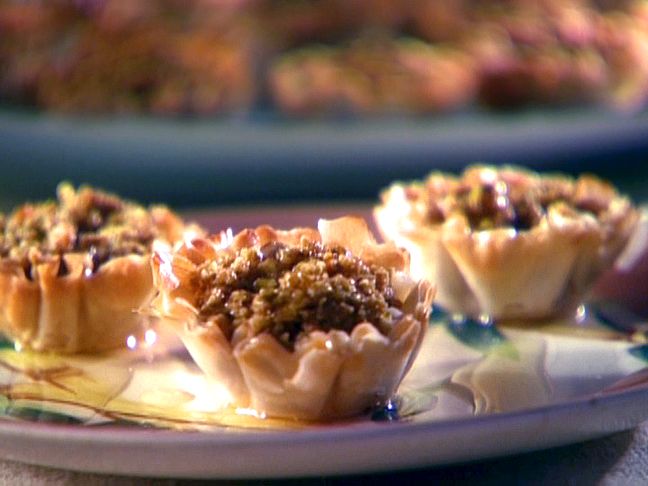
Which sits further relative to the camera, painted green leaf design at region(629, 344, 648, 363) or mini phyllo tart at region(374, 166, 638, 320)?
mini phyllo tart at region(374, 166, 638, 320)

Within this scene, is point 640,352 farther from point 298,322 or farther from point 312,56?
point 312,56

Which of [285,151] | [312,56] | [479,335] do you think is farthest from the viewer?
[312,56]

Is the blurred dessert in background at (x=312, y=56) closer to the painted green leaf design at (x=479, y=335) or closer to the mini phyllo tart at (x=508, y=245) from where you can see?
the mini phyllo tart at (x=508, y=245)

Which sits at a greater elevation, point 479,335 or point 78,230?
point 78,230

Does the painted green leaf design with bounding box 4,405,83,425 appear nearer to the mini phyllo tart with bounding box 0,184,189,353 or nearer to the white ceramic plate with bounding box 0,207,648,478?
the white ceramic plate with bounding box 0,207,648,478

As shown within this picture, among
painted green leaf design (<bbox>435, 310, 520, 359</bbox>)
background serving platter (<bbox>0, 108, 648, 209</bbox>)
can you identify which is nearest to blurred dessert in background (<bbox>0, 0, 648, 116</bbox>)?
background serving platter (<bbox>0, 108, 648, 209</bbox>)

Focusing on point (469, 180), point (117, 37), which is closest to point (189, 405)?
point (469, 180)

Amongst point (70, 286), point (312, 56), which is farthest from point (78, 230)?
point (312, 56)
